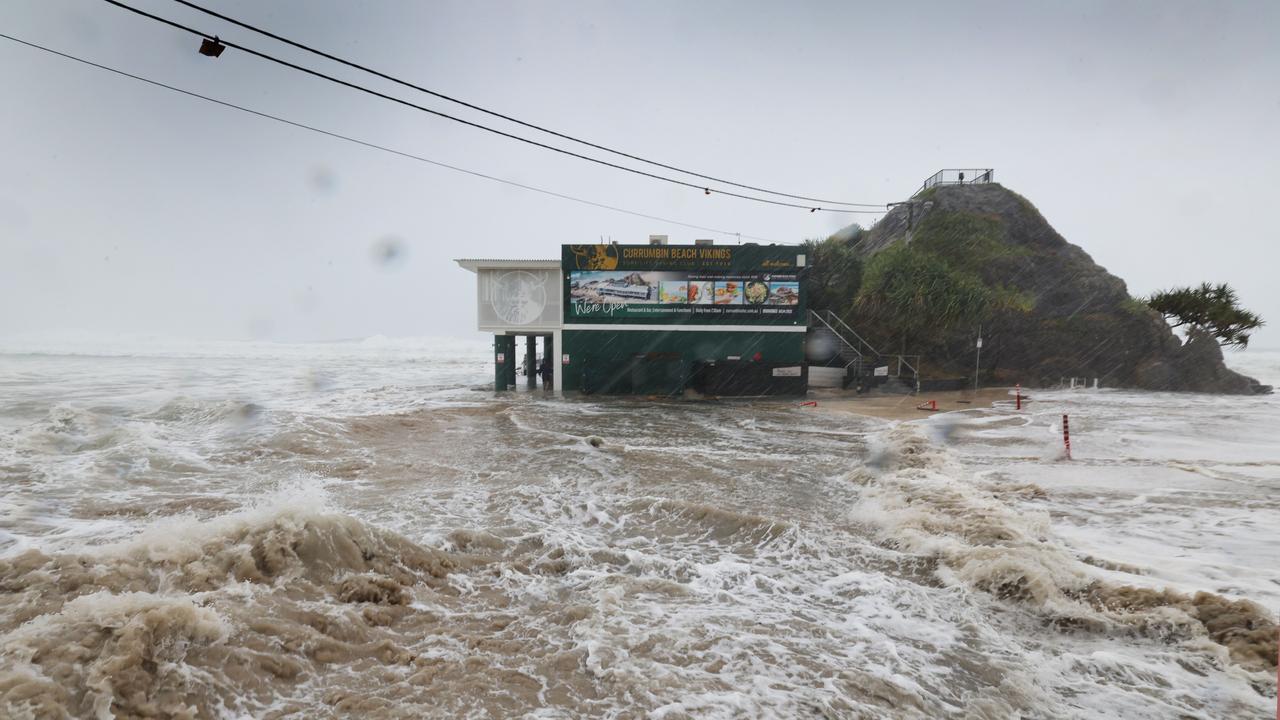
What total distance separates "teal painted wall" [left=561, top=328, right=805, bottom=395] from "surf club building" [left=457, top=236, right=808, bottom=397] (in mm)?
41

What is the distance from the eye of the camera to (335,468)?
10023mm

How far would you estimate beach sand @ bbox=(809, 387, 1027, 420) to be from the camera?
738 inches

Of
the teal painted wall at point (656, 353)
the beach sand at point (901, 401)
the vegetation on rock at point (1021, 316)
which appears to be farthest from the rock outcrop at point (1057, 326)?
the teal painted wall at point (656, 353)

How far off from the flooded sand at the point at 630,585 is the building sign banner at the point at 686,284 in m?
13.1

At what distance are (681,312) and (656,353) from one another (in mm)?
2016

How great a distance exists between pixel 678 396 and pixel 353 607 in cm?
1915

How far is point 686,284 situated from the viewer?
23.8 m

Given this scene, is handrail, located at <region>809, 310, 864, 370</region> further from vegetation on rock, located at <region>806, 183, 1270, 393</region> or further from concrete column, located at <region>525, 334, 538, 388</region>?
concrete column, located at <region>525, 334, 538, 388</region>

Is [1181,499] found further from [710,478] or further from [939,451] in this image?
[710,478]

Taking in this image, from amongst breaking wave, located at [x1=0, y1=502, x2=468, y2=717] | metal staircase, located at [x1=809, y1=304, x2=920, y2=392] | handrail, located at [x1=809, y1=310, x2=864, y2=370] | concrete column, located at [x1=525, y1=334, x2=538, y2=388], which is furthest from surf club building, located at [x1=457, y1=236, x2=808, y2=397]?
breaking wave, located at [x1=0, y1=502, x2=468, y2=717]

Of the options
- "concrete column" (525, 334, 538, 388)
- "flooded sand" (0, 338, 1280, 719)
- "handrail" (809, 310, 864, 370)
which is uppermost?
"handrail" (809, 310, 864, 370)

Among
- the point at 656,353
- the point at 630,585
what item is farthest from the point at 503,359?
the point at 630,585

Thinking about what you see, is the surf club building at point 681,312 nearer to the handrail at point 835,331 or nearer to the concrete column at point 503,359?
the concrete column at point 503,359

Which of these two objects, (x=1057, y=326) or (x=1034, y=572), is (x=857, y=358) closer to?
(x=1057, y=326)
